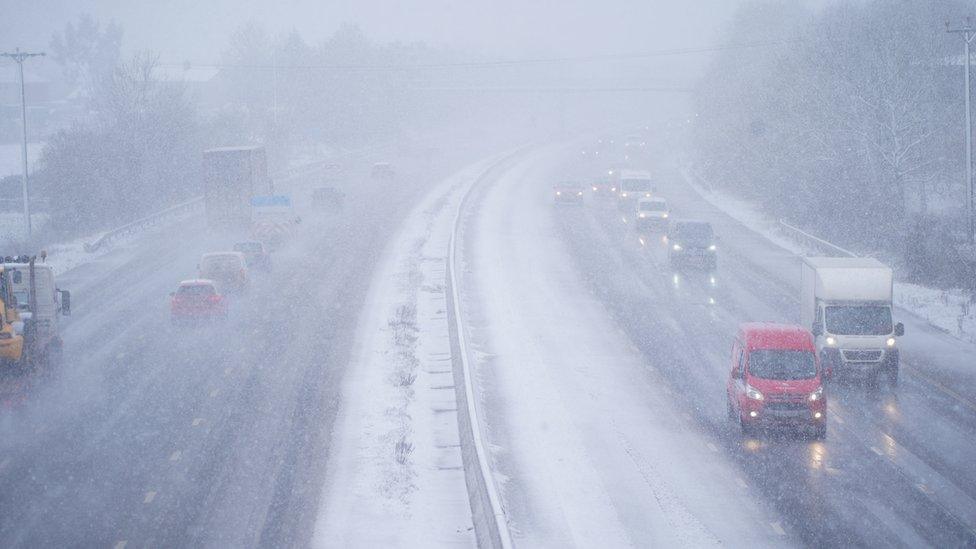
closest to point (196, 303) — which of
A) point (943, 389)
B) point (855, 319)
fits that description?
point (855, 319)

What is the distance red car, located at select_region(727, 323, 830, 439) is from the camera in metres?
17.4

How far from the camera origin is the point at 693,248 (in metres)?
36.5

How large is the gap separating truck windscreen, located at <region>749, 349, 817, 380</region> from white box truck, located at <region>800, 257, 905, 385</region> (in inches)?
124

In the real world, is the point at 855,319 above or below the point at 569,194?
Result: below

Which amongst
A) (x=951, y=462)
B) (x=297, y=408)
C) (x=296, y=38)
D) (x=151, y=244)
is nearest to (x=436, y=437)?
(x=297, y=408)

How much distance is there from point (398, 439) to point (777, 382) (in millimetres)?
7748

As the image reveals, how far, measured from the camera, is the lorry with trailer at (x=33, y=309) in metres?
21.7

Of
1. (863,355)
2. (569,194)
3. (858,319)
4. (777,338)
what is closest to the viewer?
(777,338)

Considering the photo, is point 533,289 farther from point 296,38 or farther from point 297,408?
point 296,38

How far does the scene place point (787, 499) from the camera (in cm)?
1480

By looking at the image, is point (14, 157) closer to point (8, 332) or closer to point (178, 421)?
point (8, 332)

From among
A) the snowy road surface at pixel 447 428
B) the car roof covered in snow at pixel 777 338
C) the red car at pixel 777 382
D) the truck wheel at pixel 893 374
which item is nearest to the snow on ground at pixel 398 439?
the snowy road surface at pixel 447 428

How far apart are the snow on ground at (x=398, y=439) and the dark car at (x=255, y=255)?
21.8 feet

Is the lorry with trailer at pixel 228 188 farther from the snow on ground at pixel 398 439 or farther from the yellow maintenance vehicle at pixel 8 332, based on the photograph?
the yellow maintenance vehicle at pixel 8 332
